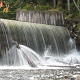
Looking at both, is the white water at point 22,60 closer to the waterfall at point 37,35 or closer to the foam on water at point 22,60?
the foam on water at point 22,60

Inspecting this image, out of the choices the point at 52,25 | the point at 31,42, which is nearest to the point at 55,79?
the point at 31,42

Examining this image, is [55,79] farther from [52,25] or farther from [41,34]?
[52,25]

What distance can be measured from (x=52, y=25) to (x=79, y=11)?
2.98 m

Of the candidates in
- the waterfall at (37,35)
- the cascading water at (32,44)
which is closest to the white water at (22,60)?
the cascading water at (32,44)

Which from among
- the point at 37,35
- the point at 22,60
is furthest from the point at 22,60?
the point at 37,35

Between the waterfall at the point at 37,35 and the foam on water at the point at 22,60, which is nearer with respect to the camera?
the foam on water at the point at 22,60

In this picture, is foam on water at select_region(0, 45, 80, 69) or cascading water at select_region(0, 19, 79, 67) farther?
cascading water at select_region(0, 19, 79, 67)

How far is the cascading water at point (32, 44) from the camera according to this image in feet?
69.5

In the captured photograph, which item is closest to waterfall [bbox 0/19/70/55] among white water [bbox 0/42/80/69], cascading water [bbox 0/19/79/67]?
cascading water [bbox 0/19/79/67]

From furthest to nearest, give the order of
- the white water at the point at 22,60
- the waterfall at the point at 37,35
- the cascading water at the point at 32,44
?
the waterfall at the point at 37,35 → the cascading water at the point at 32,44 → the white water at the point at 22,60

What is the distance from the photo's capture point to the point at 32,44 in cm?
2433

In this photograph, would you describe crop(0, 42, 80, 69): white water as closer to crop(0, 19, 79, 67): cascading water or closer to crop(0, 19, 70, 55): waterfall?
crop(0, 19, 79, 67): cascading water

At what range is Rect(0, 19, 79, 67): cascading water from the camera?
21189mm

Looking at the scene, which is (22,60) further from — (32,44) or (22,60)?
(32,44)
